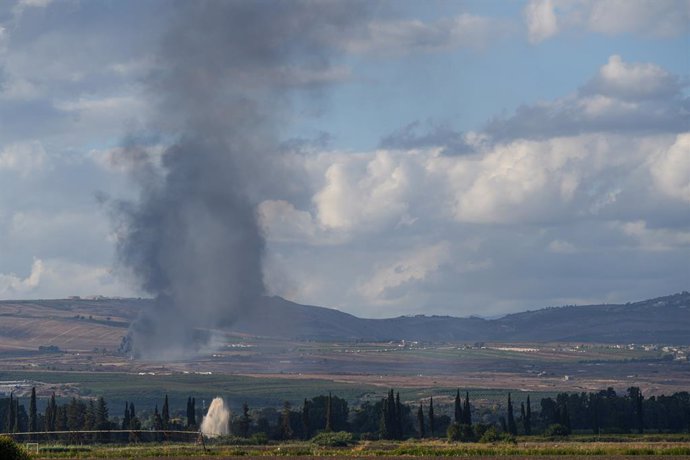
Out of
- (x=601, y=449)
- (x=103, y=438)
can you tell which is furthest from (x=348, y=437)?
(x=601, y=449)

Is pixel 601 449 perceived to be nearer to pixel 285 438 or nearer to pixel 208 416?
pixel 285 438

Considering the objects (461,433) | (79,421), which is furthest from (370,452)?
(79,421)

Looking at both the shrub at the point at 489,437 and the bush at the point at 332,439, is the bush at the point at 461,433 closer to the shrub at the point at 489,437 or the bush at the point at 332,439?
the shrub at the point at 489,437

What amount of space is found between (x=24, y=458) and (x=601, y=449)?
199 ft

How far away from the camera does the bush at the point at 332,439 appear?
157 m

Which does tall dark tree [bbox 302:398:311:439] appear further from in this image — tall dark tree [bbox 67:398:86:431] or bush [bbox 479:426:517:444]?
tall dark tree [bbox 67:398:86:431]

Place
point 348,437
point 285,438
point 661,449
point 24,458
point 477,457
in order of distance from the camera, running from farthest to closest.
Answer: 1. point 285,438
2. point 348,437
3. point 661,449
4. point 477,457
5. point 24,458

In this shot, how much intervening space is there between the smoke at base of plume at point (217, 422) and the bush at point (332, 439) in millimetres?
15992

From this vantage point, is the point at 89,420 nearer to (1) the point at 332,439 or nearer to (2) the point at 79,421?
(2) the point at 79,421

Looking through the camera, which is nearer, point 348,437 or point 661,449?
point 661,449

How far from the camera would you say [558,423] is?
623 ft

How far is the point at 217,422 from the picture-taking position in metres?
190

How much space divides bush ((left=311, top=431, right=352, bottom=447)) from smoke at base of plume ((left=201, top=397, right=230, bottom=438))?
16.0 meters

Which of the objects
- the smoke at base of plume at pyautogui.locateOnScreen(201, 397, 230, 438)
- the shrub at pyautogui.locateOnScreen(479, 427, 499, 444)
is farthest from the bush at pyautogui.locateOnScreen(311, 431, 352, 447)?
the smoke at base of plume at pyautogui.locateOnScreen(201, 397, 230, 438)
